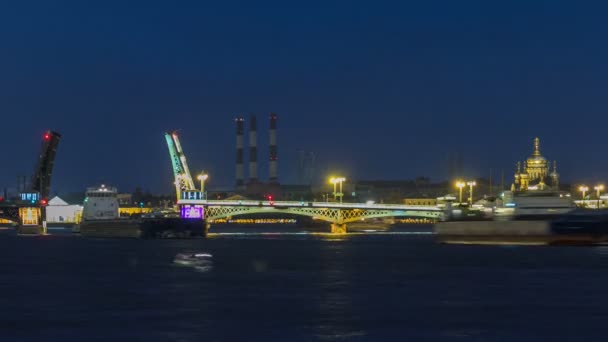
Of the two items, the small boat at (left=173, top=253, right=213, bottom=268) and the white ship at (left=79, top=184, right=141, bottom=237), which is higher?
the white ship at (left=79, top=184, right=141, bottom=237)

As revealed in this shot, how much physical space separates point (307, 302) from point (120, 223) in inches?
4191

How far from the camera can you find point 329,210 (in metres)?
164

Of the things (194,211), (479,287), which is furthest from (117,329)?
(194,211)

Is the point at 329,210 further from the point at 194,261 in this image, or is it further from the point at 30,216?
the point at 194,261

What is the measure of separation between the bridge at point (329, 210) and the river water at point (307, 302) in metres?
98.6

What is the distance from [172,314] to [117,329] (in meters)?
3.48

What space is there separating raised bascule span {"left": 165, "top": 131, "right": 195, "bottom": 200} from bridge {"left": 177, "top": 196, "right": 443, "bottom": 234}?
1541 centimetres

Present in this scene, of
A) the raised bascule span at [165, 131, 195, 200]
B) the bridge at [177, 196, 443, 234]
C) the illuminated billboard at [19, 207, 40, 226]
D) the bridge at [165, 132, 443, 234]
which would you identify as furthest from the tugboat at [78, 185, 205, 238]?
the raised bascule span at [165, 131, 195, 200]

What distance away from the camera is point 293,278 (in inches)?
1874

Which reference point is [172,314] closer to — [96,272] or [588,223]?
[96,272]

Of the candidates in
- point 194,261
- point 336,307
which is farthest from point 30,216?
point 336,307

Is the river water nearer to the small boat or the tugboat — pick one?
the small boat

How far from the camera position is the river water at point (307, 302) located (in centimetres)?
2734

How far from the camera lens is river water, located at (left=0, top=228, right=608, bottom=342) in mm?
27344
